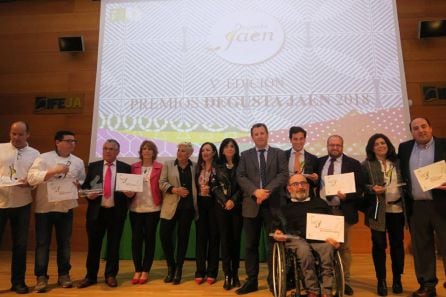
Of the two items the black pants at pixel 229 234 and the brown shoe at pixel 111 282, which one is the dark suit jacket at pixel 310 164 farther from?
the brown shoe at pixel 111 282

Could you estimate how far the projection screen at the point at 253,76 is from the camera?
4098 mm

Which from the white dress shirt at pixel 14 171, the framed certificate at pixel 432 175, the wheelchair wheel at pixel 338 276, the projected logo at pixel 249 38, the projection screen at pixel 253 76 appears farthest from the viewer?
the projected logo at pixel 249 38

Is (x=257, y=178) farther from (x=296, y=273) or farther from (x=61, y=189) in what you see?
(x=61, y=189)

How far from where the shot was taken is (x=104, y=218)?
295 cm

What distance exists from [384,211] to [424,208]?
0.89ft

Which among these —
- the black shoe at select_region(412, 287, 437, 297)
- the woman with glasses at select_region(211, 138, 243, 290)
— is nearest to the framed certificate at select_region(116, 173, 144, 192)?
the woman with glasses at select_region(211, 138, 243, 290)

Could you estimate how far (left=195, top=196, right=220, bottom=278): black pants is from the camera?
2.94 meters

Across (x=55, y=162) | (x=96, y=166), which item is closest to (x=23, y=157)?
(x=55, y=162)

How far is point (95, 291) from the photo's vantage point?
2.78 m

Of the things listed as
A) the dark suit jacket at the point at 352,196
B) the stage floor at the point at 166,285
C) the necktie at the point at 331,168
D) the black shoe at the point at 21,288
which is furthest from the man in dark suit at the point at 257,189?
the black shoe at the point at 21,288

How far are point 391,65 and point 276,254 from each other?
3.03 m

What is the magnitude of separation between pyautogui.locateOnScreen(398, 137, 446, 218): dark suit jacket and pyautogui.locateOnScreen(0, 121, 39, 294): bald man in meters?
2.93

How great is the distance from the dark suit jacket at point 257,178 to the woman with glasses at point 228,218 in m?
0.08

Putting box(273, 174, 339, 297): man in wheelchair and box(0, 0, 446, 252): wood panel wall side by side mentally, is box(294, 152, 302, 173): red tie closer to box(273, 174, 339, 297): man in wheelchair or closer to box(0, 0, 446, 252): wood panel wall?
box(273, 174, 339, 297): man in wheelchair
